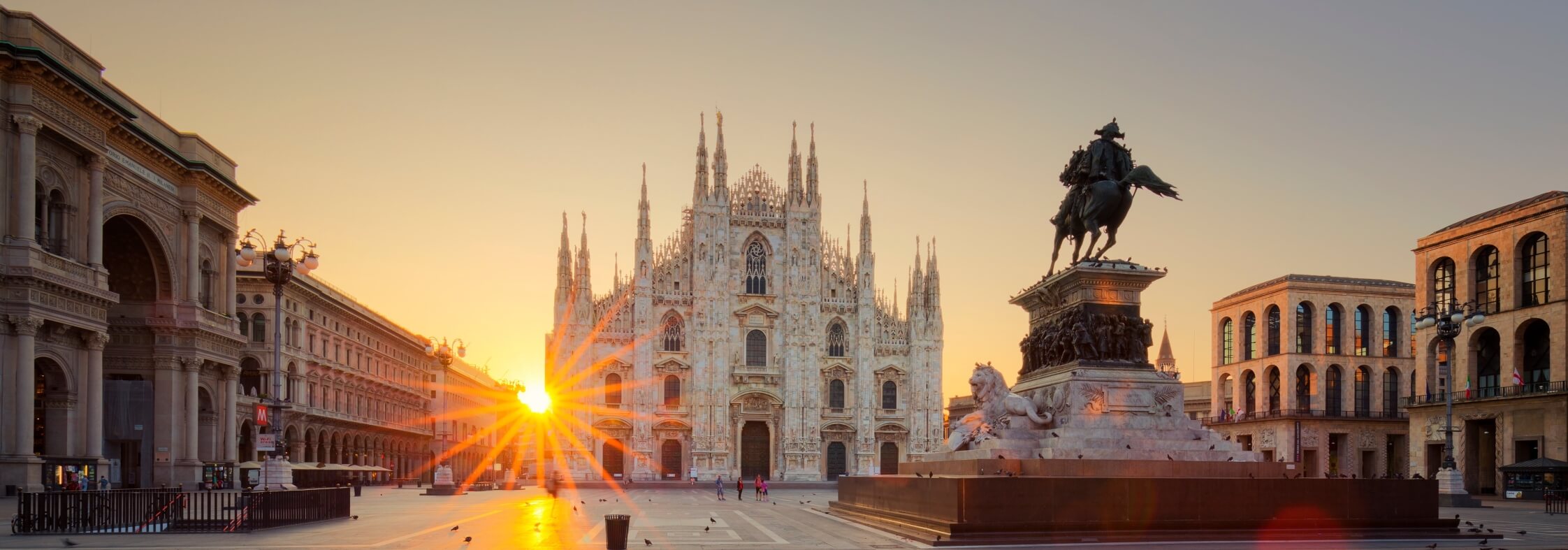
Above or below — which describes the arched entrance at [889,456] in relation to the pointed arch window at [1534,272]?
below

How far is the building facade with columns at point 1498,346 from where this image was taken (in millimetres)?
48562

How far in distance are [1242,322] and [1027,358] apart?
57905 millimetres

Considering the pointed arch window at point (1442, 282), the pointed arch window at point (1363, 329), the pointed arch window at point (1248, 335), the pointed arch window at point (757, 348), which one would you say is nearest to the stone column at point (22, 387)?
the pointed arch window at point (757, 348)

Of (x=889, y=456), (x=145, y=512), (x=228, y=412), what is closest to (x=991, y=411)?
(x=145, y=512)

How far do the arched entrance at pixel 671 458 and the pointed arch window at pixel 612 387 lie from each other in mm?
3957

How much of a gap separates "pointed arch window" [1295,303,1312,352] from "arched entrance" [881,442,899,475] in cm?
2483

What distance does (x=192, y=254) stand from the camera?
41.9m

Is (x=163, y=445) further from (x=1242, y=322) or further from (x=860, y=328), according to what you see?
(x=1242, y=322)

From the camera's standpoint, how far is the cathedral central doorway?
79.2 metres

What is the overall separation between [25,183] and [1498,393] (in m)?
52.8

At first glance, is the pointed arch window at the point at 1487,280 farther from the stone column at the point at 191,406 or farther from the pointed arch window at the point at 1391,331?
the stone column at the point at 191,406

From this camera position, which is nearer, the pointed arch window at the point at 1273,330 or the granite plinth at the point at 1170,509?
the granite plinth at the point at 1170,509

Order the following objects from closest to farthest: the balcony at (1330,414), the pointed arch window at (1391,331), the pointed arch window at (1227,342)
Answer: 1. the balcony at (1330,414)
2. the pointed arch window at (1391,331)
3. the pointed arch window at (1227,342)

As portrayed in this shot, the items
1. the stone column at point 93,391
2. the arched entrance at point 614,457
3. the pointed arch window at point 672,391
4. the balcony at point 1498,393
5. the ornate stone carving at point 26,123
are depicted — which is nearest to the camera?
the ornate stone carving at point 26,123
